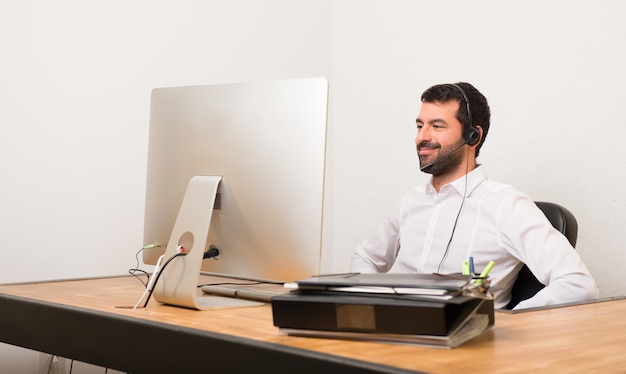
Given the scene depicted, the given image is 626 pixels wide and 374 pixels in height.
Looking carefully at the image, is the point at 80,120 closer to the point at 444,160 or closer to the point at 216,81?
the point at 216,81

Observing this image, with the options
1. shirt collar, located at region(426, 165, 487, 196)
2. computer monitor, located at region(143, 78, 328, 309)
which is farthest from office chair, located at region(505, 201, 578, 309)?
computer monitor, located at region(143, 78, 328, 309)

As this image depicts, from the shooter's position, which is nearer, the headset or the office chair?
the office chair

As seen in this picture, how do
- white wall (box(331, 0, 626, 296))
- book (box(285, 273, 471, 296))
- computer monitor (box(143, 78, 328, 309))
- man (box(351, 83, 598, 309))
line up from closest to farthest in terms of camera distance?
book (box(285, 273, 471, 296))
computer monitor (box(143, 78, 328, 309))
man (box(351, 83, 598, 309))
white wall (box(331, 0, 626, 296))

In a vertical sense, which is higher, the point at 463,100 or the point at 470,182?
the point at 463,100

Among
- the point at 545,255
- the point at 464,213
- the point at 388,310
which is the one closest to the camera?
the point at 388,310

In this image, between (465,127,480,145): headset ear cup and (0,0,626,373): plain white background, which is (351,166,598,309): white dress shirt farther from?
(0,0,626,373): plain white background

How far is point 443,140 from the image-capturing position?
2.29 m

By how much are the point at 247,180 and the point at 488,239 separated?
34.8 inches

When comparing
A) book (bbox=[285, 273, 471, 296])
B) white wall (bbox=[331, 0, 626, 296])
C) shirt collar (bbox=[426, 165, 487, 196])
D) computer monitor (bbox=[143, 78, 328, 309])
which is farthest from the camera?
white wall (bbox=[331, 0, 626, 296])

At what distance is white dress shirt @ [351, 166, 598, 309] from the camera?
1.95m

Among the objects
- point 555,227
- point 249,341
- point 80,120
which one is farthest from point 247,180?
point 80,120

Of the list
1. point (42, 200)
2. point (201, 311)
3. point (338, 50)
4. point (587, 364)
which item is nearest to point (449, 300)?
point (587, 364)

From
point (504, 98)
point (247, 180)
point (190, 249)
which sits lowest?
point (190, 249)

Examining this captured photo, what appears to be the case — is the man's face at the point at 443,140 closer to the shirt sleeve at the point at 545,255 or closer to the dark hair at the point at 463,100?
the dark hair at the point at 463,100
